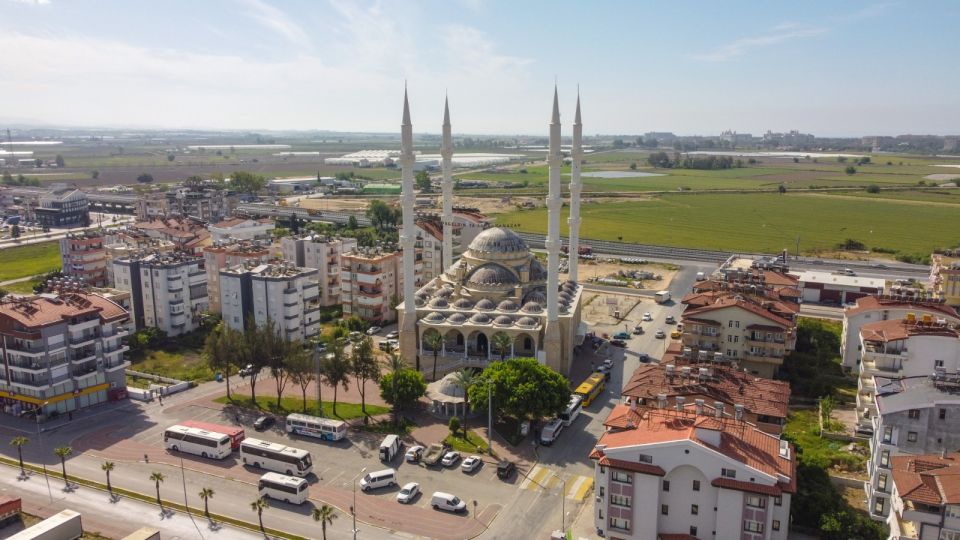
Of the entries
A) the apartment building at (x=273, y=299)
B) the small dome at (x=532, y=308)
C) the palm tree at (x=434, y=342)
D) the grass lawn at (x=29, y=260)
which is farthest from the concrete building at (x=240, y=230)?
the small dome at (x=532, y=308)

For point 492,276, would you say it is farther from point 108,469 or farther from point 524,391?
point 108,469

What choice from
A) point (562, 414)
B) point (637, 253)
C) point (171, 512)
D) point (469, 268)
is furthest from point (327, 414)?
point (637, 253)

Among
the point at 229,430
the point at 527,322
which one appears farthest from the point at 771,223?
the point at 229,430

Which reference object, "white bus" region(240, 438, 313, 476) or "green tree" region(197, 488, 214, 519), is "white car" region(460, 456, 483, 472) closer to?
"white bus" region(240, 438, 313, 476)

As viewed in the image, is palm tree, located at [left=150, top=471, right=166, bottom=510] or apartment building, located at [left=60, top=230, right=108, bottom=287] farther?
apartment building, located at [left=60, top=230, right=108, bottom=287]

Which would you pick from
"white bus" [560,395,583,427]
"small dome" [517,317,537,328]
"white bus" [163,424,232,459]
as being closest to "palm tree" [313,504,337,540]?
"white bus" [163,424,232,459]

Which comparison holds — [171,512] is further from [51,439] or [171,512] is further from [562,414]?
[562,414]
